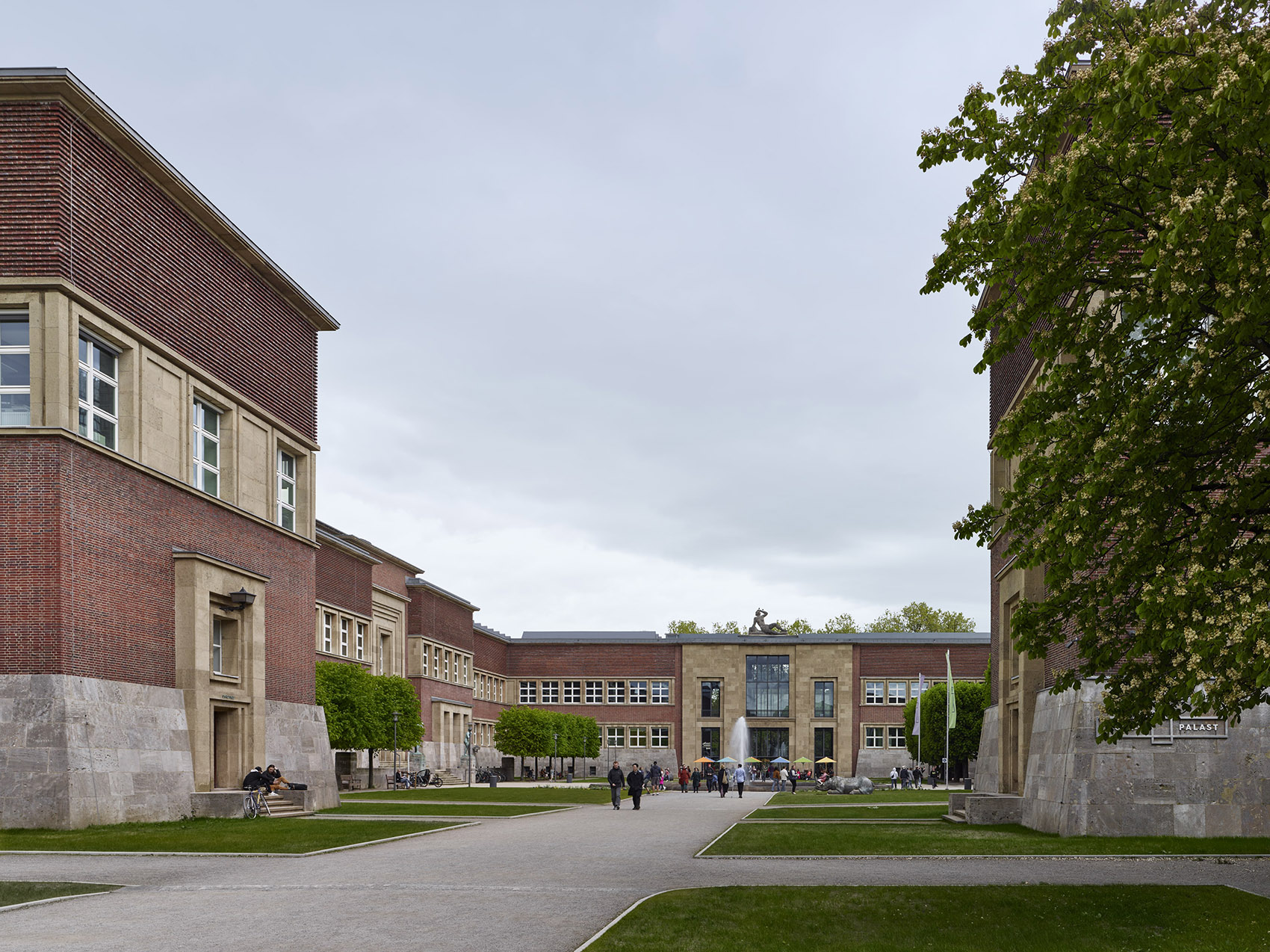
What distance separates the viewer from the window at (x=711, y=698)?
321ft

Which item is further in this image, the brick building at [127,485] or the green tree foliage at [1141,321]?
the brick building at [127,485]

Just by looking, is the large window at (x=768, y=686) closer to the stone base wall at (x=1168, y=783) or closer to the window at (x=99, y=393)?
the stone base wall at (x=1168, y=783)

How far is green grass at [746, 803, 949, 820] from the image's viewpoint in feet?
112

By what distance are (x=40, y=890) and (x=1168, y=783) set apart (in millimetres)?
19671

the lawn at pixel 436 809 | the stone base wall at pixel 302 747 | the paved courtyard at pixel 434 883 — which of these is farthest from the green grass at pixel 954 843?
the stone base wall at pixel 302 747

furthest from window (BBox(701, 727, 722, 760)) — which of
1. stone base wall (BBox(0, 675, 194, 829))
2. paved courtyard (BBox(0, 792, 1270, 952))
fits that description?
stone base wall (BBox(0, 675, 194, 829))

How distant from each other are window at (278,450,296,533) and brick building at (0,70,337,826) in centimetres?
110

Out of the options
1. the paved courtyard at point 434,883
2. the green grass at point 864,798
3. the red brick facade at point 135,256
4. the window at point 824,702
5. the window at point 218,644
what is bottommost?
the window at point 824,702

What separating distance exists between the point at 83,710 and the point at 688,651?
75.5 metres

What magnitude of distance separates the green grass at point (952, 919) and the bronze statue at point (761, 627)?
86599mm

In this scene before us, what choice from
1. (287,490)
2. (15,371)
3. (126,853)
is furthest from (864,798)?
(15,371)

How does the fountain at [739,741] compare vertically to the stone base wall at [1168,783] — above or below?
below

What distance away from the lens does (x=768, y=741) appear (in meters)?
97.3

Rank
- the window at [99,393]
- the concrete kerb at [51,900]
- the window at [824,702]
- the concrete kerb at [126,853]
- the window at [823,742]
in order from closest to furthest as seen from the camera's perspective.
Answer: the concrete kerb at [51,900] < the concrete kerb at [126,853] < the window at [99,393] < the window at [823,742] < the window at [824,702]
